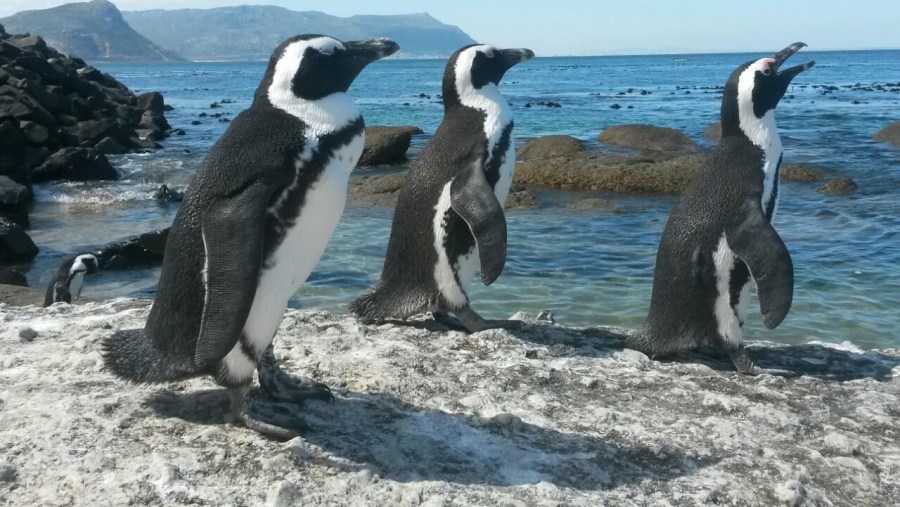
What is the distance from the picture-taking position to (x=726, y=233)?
3.99 m

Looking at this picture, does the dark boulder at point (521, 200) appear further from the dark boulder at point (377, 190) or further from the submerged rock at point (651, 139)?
the submerged rock at point (651, 139)

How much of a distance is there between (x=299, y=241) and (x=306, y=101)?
1.65 feet

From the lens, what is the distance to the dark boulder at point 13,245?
911 cm

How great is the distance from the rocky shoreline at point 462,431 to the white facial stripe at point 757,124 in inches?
39.4

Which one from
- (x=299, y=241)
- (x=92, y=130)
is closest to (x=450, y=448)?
(x=299, y=241)

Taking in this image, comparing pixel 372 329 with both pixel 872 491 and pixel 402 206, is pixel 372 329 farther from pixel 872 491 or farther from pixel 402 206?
pixel 872 491

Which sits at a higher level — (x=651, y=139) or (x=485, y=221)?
(x=485, y=221)

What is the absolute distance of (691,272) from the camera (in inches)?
160

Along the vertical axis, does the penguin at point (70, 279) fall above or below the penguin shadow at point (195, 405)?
below

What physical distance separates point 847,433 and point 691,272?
105cm

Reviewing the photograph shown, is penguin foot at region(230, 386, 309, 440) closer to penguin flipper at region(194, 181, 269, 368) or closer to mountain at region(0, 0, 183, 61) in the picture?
penguin flipper at region(194, 181, 269, 368)

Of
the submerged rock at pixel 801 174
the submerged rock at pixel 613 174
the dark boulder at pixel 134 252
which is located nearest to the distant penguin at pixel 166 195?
the dark boulder at pixel 134 252

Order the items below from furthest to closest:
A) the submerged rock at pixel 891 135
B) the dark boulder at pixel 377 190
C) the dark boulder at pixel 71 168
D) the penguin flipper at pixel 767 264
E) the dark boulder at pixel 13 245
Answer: the submerged rock at pixel 891 135
the dark boulder at pixel 71 168
the dark boulder at pixel 377 190
the dark boulder at pixel 13 245
the penguin flipper at pixel 767 264

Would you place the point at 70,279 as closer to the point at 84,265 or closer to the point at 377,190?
the point at 84,265
